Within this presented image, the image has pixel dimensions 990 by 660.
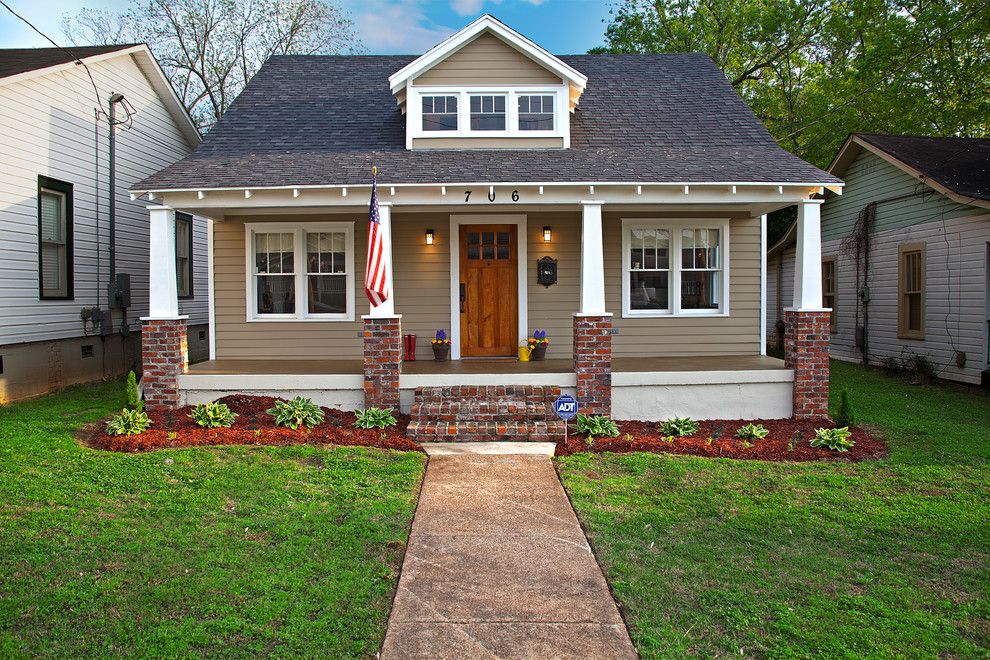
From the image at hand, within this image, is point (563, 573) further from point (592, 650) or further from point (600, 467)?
point (600, 467)

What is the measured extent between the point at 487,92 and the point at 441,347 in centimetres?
395

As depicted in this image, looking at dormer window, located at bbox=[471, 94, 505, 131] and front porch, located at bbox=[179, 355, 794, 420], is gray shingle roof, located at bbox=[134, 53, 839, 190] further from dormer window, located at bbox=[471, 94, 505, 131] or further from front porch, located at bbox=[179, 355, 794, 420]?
front porch, located at bbox=[179, 355, 794, 420]

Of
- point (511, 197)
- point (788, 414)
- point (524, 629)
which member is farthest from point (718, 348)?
point (524, 629)

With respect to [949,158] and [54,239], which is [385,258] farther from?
[949,158]

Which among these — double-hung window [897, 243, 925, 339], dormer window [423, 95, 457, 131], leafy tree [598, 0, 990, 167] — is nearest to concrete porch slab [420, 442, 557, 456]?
dormer window [423, 95, 457, 131]

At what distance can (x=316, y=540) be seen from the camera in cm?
477

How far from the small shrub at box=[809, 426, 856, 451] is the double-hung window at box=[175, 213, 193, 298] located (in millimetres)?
12255

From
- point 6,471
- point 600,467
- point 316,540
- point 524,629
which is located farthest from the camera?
point 600,467

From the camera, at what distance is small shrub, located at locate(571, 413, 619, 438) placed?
8.11 m

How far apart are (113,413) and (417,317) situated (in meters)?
4.44

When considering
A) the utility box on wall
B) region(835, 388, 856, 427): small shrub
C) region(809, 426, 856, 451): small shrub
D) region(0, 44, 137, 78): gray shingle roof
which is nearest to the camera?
region(809, 426, 856, 451): small shrub

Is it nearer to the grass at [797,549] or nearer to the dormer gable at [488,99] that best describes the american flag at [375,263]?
the dormer gable at [488,99]

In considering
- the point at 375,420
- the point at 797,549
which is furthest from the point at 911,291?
the point at 375,420

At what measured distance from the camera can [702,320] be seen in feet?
36.0
